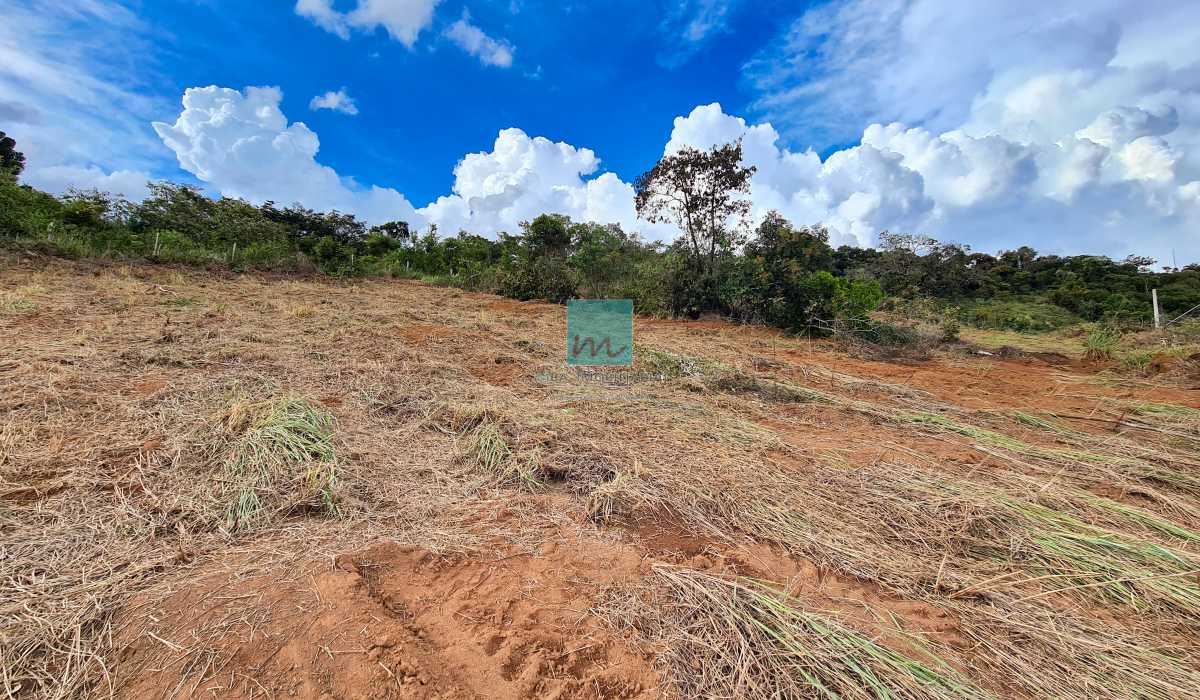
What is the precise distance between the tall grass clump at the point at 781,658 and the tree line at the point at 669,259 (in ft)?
25.1

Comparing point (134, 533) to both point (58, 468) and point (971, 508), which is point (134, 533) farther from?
point (971, 508)

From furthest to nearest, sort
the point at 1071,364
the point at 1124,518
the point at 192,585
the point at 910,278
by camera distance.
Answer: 1. the point at 910,278
2. the point at 1071,364
3. the point at 1124,518
4. the point at 192,585

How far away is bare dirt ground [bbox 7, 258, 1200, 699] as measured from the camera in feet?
3.87

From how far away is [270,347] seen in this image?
4.52 metres

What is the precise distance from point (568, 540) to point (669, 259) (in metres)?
9.69

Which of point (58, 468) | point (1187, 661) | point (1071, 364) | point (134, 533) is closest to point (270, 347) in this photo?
point (58, 468)

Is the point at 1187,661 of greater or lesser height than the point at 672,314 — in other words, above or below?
below

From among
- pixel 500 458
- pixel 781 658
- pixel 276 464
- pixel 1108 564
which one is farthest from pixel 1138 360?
pixel 276 464

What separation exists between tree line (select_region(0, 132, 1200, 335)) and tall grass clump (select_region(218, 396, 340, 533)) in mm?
8209

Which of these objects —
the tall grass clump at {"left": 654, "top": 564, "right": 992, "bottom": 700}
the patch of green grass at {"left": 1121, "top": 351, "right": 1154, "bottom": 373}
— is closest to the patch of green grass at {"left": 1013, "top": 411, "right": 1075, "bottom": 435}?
the tall grass clump at {"left": 654, "top": 564, "right": 992, "bottom": 700}

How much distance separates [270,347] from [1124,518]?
6563 mm

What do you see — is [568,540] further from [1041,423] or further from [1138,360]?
[1138,360]

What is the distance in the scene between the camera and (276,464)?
2102mm

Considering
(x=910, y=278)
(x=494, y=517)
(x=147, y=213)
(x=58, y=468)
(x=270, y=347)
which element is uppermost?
(x=147, y=213)
